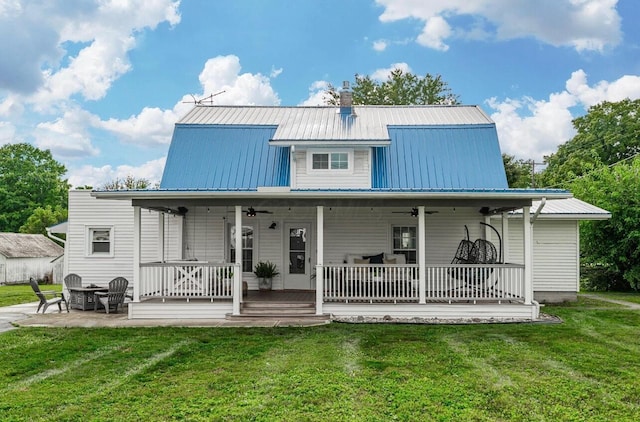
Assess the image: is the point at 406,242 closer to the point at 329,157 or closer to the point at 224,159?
the point at 329,157

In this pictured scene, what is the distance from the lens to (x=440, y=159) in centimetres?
1407

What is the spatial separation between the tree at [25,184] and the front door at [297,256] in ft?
131

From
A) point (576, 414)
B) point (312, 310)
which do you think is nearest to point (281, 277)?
point (312, 310)

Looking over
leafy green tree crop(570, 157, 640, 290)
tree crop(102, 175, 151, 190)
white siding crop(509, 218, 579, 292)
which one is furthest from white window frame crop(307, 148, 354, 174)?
tree crop(102, 175, 151, 190)

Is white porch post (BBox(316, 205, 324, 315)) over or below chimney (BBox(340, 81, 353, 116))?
below

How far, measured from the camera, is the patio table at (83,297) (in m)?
12.0

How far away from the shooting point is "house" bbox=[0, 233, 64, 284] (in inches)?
1204

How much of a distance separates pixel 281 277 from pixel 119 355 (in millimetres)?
6495

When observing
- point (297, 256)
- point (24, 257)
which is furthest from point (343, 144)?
point (24, 257)

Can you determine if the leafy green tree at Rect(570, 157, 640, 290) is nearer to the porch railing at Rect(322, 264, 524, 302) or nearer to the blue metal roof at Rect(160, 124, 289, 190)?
the porch railing at Rect(322, 264, 524, 302)

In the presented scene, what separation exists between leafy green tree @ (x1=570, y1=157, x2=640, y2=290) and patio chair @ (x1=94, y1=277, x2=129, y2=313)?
1530 cm

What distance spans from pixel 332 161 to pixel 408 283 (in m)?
4.19

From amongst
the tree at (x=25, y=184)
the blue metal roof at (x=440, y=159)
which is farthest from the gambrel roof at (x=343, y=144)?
the tree at (x=25, y=184)

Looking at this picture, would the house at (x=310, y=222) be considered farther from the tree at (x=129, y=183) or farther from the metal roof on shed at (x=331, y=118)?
the tree at (x=129, y=183)
